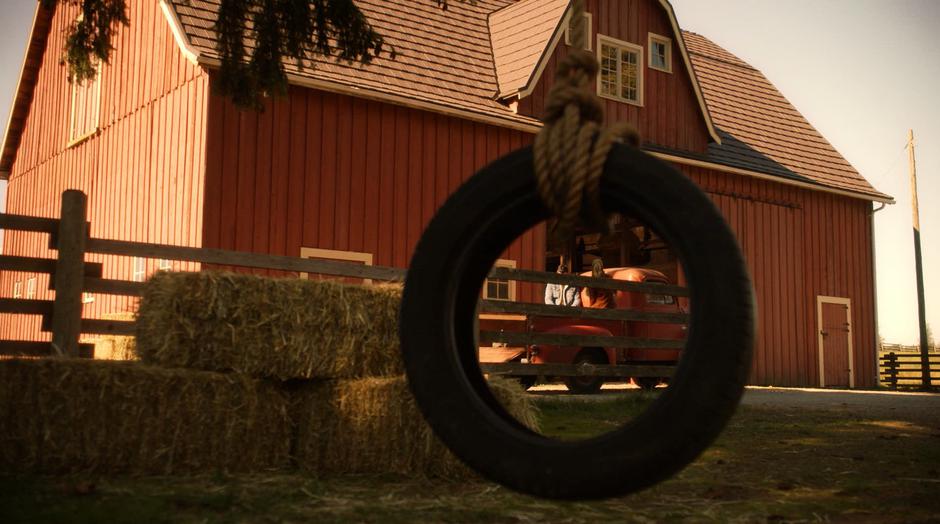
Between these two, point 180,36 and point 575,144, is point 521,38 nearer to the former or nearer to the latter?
point 180,36

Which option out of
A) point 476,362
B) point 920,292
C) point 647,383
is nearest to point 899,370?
point 920,292

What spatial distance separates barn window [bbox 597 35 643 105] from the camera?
61.8 feet

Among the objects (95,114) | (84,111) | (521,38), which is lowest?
(95,114)

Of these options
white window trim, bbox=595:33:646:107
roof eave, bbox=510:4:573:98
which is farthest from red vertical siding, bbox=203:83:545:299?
white window trim, bbox=595:33:646:107

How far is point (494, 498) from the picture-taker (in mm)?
4938

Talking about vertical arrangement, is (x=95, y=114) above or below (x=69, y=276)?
above

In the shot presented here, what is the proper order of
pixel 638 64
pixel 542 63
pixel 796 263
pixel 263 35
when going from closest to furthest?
1. pixel 263 35
2. pixel 542 63
3. pixel 638 64
4. pixel 796 263

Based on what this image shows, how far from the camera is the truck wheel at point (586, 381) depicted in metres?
14.0

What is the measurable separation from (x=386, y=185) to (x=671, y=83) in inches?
298

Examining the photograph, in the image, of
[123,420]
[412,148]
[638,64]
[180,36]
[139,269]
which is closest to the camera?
[123,420]

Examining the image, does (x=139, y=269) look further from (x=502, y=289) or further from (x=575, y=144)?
(x=575, y=144)

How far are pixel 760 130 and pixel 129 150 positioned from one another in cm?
1501

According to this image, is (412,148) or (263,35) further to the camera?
(412,148)

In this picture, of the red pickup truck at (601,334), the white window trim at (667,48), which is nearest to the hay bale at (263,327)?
the red pickup truck at (601,334)
